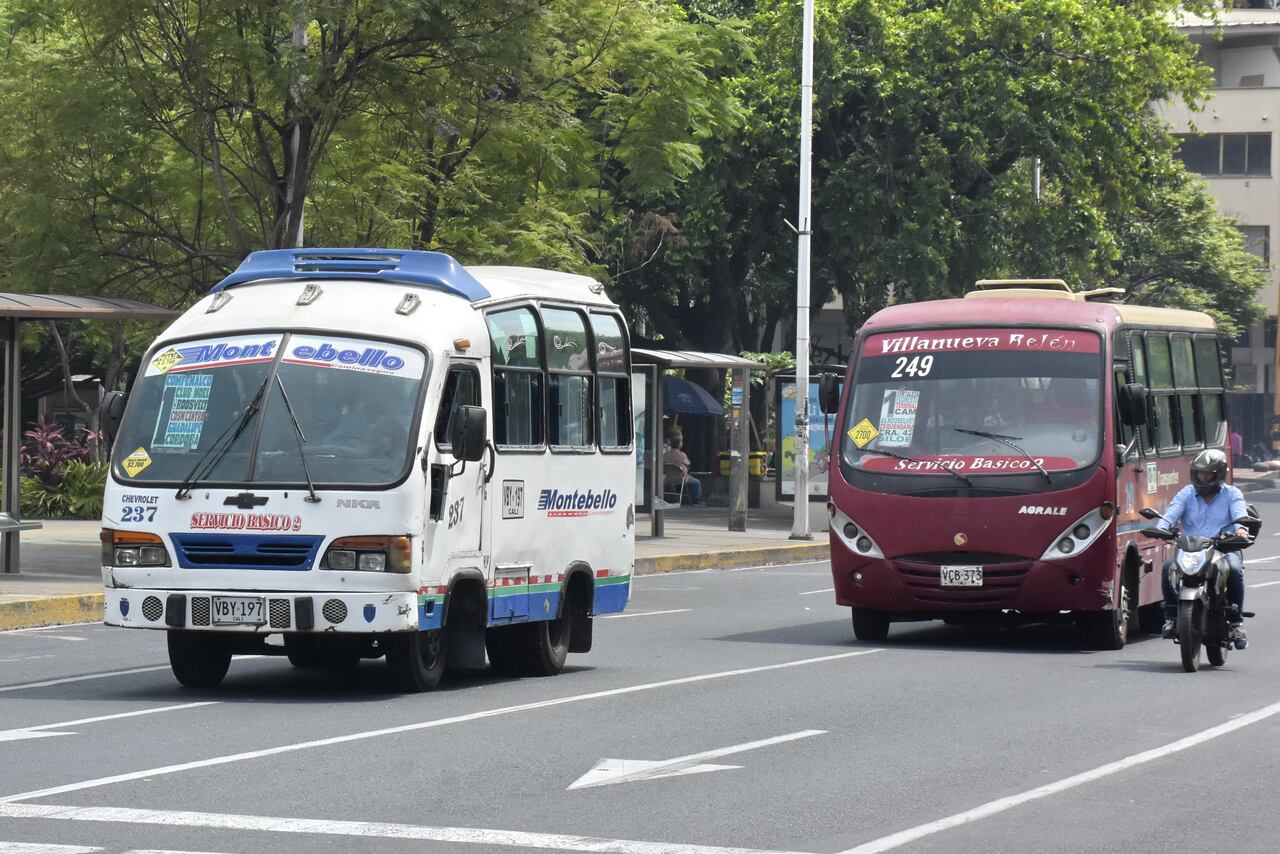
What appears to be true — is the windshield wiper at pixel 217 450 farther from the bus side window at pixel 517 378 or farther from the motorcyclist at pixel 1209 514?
the motorcyclist at pixel 1209 514

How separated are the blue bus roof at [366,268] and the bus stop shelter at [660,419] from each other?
47.8ft

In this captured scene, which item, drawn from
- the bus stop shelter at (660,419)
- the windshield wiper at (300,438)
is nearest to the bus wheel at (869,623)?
the windshield wiper at (300,438)

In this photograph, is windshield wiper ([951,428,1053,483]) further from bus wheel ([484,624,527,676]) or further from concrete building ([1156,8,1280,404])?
concrete building ([1156,8,1280,404])

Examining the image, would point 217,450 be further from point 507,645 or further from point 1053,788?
point 1053,788

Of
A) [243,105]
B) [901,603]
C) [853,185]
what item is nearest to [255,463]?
[901,603]

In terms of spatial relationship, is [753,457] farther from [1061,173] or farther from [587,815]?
[587,815]

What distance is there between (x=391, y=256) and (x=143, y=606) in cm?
270

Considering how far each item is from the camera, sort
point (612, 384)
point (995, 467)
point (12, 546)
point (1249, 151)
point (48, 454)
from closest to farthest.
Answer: point (612, 384) < point (995, 467) < point (12, 546) < point (48, 454) < point (1249, 151)

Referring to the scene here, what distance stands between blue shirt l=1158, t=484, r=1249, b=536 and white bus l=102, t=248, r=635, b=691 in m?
4.40

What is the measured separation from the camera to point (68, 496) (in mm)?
31422

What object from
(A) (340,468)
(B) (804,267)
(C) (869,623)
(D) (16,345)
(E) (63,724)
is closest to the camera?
(E) (63,724)

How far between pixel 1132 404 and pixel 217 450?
7.71 m

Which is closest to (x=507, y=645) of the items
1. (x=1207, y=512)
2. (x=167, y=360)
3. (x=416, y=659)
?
(x=416, y=659)

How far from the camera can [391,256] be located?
42.8ft
